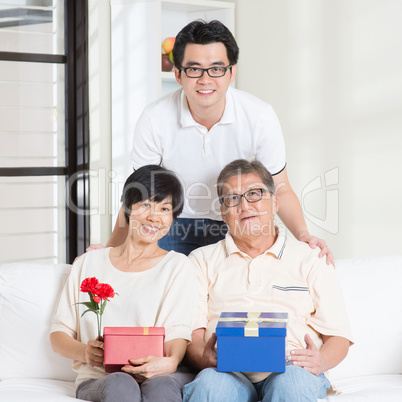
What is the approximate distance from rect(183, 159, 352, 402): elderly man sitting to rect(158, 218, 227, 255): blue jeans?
0.96 ft

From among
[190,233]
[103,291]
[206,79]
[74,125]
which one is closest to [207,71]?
[206,79]

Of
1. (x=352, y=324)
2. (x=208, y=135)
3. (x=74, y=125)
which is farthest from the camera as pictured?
(x=74, y=125)

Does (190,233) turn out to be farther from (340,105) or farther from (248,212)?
(340,105)

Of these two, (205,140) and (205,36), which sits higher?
(205,36)

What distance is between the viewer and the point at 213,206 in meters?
2.32

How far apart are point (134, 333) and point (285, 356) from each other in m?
0.42

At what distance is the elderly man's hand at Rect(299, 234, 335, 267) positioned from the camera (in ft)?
6.46

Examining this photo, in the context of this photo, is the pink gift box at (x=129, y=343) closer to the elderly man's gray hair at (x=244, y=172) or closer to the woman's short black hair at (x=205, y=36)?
the elderly man's gray hair at (x=244, y=172)

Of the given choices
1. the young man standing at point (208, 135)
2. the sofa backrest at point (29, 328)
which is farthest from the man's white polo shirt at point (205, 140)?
the sofa backrest at point (29, 328)

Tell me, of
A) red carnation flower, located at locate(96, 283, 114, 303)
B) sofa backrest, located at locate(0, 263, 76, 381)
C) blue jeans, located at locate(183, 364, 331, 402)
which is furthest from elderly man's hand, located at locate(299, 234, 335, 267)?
sofa backrest, located at locate(0, 263, 76, 381)

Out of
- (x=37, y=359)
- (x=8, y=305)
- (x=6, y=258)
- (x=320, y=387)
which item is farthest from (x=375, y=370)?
(x=6, y=258)

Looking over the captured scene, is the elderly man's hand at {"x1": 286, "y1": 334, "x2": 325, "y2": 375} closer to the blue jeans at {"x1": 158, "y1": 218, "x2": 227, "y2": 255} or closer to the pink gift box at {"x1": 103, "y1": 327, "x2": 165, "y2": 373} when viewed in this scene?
the pink gift box at {"x1": 103, "y1": 327, "x2": 165, "y2": 373}

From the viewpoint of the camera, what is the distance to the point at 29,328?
198 cm

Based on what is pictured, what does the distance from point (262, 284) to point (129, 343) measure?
1.68 feet
